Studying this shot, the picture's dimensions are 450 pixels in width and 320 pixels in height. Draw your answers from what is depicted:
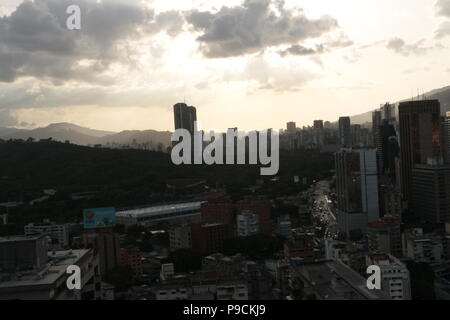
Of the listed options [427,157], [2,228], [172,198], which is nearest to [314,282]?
[2,228]

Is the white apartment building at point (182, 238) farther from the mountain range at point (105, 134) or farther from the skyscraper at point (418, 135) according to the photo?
the mountain range at point (105, 134)

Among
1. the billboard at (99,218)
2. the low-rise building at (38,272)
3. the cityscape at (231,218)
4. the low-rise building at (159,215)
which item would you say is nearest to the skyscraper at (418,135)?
the cityscape at (231,218)

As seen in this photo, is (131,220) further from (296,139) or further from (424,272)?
(296,139)

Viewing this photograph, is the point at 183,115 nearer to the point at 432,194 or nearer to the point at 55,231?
the point at 55,231

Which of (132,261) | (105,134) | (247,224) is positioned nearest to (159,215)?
(247,224)

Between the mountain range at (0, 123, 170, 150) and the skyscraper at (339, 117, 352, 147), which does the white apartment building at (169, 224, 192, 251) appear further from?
the skyscraper at (339, 117, 352, 147)

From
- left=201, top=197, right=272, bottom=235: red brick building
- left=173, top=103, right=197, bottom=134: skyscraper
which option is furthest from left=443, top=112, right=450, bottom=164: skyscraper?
left=173, top=103, right=197, bottom=134: skyscraper
